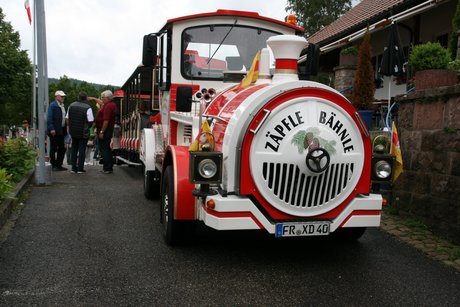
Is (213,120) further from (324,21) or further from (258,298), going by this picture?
(324,21)

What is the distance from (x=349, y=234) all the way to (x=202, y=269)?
5.93ft

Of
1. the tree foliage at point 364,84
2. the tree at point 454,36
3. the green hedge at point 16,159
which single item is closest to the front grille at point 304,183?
the tree at point 454,36

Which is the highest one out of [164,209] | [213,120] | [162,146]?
[213,120]

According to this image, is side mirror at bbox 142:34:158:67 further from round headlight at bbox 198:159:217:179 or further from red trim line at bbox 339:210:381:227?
red trim line at bbox 339:210:381:227

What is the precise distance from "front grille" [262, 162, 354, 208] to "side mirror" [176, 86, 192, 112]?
1731 mm

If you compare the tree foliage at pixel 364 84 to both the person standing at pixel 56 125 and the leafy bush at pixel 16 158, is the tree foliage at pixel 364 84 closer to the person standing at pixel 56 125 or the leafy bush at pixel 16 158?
the person standing at pixel 56 125

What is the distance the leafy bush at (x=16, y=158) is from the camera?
26.5 ft

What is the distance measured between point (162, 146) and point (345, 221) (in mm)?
3415

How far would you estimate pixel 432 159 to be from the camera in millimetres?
5691

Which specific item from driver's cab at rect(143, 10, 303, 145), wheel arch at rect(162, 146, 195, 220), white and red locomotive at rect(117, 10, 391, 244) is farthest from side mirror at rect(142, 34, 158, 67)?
wheel arch at rect(162, 146, 195, 220)

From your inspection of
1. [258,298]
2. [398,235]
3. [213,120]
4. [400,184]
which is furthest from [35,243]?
[400,184]

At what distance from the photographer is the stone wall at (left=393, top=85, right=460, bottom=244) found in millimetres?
5281

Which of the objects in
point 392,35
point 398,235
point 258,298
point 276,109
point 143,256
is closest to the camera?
point 258,298

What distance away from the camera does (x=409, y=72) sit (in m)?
10.5
